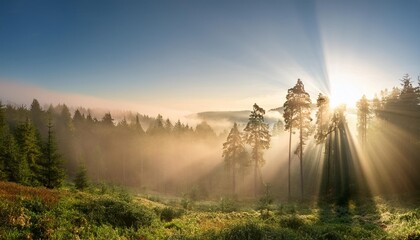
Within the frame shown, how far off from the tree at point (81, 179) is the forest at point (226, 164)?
129mm

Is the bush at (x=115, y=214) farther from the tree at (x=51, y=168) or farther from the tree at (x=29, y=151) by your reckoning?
the tree at (x=29, y=151)

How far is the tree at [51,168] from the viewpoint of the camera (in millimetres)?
37469

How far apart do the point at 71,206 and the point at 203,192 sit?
47871 millimetres

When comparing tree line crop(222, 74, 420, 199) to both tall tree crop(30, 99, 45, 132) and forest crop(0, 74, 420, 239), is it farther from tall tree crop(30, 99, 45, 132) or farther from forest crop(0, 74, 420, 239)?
tall tree crop(30, 99, 45, 132)

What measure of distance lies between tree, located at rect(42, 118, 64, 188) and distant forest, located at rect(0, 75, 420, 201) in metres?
0.11

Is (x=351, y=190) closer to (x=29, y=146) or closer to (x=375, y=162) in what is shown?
(x=375, y=162)

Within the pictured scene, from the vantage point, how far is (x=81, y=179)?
3781 cm

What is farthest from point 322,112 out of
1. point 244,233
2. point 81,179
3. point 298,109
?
point 244,233

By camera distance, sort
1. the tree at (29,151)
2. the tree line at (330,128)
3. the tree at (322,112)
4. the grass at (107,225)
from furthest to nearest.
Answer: the tree at (322,112), the tree line at (330,128), the tree at (29,151), the grass at (107,225)

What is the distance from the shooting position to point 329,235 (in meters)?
17.4

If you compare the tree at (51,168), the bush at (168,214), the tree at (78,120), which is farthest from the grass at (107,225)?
the tree at (78,120)

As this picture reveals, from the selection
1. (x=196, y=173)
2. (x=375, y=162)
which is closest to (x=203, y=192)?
(x=196, y=173)

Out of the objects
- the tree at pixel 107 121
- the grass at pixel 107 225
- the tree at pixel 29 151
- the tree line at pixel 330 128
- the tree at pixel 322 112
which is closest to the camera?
the grass at pixel 107 225

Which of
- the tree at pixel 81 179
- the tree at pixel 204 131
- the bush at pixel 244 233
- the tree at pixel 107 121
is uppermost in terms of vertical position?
the tree at pixel 107 121
